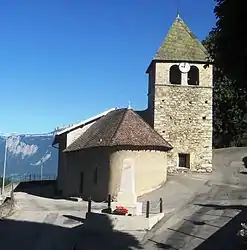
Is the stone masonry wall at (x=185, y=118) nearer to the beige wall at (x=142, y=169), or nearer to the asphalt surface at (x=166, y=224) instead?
the asphalt surface at (x=166, y=224)

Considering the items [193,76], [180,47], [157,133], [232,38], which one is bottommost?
[157,133]

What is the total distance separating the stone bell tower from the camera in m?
37.2

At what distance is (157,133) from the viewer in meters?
35.2

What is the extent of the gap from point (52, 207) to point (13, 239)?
7.95m

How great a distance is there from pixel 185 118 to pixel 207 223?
1806 centimetres

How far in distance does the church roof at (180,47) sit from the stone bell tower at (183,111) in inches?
3.2

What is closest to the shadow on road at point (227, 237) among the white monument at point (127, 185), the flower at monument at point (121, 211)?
the flower at monument at point (121, 211)

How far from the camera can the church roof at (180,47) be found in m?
37.8

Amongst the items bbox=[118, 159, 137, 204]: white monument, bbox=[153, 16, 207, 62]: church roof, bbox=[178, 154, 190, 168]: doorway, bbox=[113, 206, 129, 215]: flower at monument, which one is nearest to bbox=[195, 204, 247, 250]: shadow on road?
bbox=[113, 206, 129, 215]: flower at monument

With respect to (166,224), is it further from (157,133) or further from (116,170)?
(157,133)

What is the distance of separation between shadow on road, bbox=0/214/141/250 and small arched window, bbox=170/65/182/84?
1881cm

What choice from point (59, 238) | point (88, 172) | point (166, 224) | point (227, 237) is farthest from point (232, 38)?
point (88, 172)

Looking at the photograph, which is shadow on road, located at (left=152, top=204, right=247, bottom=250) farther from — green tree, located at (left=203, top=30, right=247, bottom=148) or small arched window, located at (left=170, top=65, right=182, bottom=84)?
green tree, located at (left=203, top=30, right=247, bottom=148)

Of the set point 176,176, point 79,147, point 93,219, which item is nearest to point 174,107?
point 176,176
